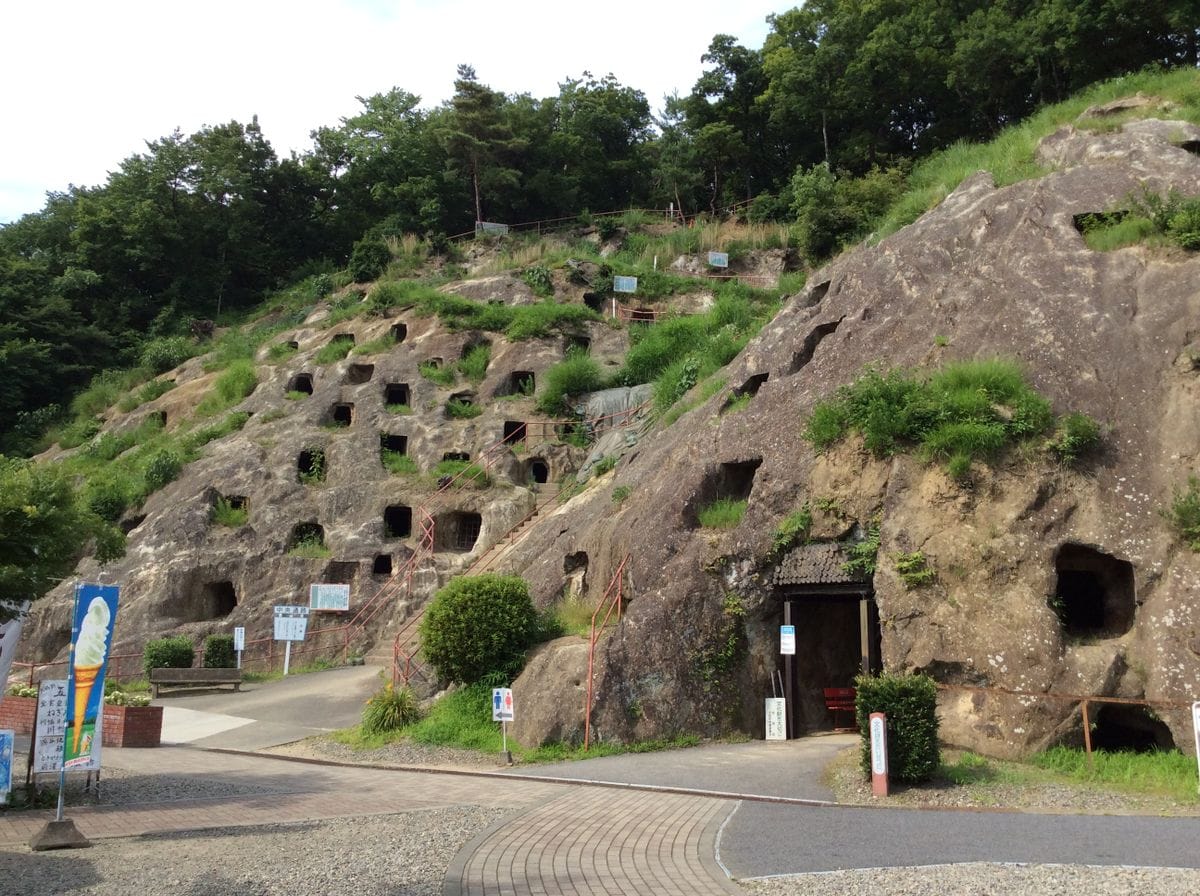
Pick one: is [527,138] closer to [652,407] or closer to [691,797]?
[652,407]

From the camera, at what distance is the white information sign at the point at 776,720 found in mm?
15844

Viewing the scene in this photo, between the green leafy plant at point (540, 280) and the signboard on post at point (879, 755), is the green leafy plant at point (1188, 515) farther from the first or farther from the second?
the green leafy plant at point (540, 280)

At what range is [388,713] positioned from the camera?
17328mm

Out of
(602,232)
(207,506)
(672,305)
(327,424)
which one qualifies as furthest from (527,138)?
(207,506)

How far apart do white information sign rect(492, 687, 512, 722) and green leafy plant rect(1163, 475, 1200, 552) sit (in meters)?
10.4

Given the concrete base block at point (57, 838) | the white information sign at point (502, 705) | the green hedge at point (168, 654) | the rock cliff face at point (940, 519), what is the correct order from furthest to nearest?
the green hedge at point (168, 654), the white information sign at point (502, 705), the rock cliff face at point (940, 519), the concrete base block at point (57, 838)

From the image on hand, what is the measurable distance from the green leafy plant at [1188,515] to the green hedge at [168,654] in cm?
2180

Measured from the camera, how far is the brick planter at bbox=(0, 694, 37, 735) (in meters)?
18.1

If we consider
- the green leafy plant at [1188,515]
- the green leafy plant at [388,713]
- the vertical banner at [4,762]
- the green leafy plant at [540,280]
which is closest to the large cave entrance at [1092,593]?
the green leafy plant at [1188,515]

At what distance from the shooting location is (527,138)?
52500mm

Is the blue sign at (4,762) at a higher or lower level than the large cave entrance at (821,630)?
lower

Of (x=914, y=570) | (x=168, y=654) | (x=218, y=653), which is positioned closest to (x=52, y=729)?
(x=914, y=570)

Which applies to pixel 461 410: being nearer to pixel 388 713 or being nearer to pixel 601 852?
pixel 388 713

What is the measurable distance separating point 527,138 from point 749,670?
42.4 metres
